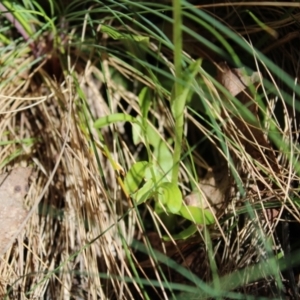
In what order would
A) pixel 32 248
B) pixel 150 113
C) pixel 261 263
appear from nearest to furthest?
pixel 261 263, pixel 32 248, pixel 150 113

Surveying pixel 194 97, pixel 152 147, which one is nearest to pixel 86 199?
pixel 152 147

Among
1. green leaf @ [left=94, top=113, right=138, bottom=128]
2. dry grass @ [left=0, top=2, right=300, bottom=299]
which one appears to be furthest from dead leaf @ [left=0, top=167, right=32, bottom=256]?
green leaf @ [left=94, top=113, right=138, bottom=128]

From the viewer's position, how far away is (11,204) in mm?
930

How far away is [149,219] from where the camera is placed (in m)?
1.01

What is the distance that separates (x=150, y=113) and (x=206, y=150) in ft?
0.43

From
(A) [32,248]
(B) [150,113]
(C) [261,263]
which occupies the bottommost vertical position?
(C) [261,263]

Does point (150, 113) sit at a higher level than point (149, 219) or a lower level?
higher

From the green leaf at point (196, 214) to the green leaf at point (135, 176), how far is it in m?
0.09

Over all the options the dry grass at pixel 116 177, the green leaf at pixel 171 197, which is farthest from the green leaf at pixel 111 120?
the green leaf at pixel 171 197

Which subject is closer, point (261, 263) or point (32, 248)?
point (261, 263)

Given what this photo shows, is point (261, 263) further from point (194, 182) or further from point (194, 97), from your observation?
point (194, 97)

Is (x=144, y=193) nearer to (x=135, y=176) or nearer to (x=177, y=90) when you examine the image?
(x=135, y=176)

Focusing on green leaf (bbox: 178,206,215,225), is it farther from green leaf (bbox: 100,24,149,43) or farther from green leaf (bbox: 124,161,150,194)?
green leaf (bbox: 100,24,149,43)

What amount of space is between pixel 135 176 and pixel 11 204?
223 millimetres
